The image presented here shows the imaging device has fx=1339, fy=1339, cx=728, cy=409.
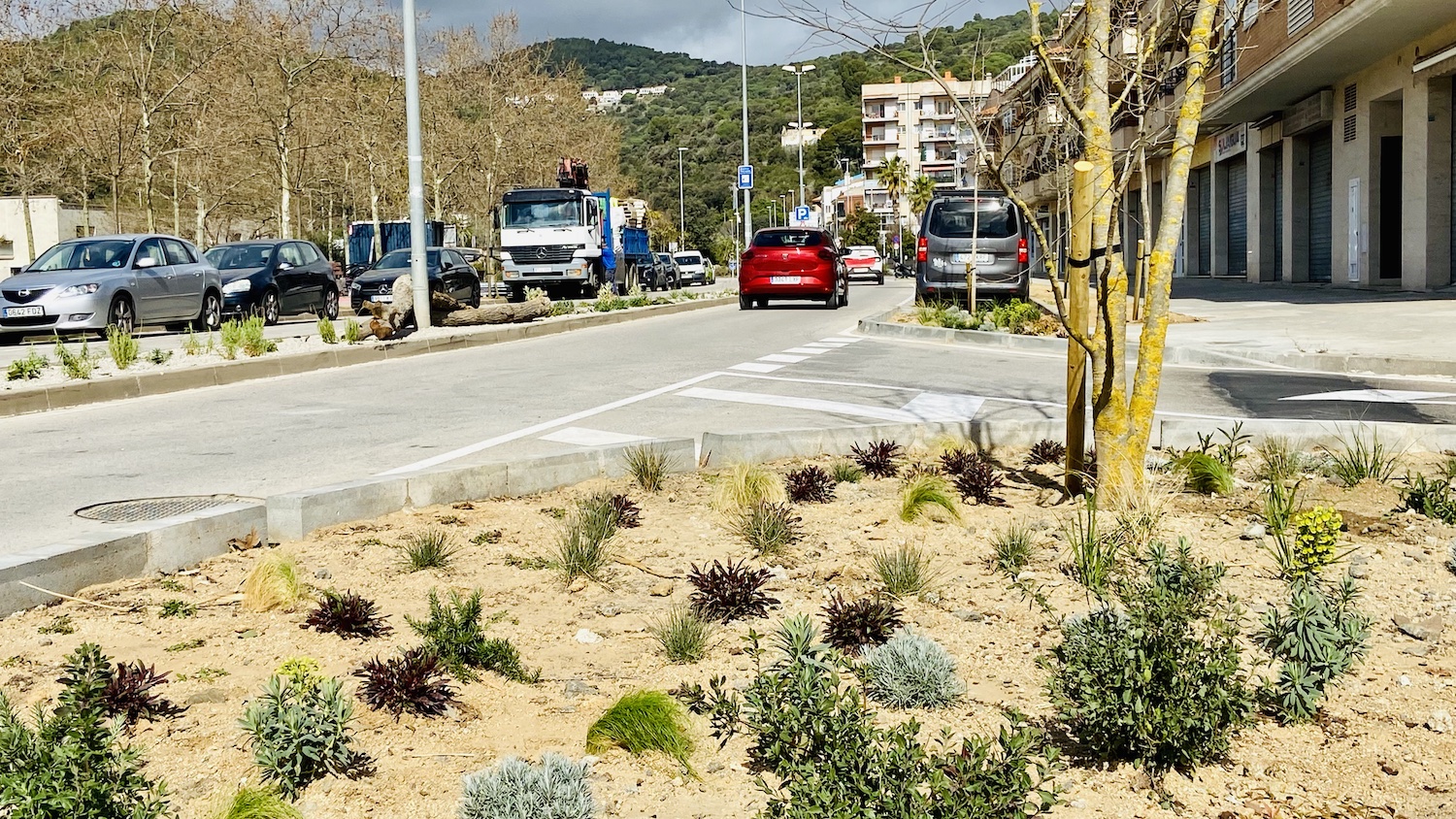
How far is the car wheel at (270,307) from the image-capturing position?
25.2 meters

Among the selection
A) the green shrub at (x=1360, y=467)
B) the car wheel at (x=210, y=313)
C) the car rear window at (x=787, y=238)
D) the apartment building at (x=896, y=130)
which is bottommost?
the green shrub at (x=1360, y=467)

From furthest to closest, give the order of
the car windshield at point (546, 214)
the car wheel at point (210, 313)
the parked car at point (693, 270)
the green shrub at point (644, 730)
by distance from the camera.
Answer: the parked car at point (693, 270), the car windshield at point (546, 214), the car wheel at point (210, 313), the green shrub at point (644, 730)

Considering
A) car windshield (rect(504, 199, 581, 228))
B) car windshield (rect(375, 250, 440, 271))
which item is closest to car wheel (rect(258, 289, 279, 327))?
car windshield (rect(375, 250, 440, 271))

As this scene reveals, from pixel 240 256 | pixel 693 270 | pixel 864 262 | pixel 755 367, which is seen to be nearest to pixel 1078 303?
pixel 755 367

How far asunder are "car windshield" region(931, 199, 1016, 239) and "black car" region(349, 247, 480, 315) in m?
10.3

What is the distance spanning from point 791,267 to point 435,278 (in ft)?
23.9

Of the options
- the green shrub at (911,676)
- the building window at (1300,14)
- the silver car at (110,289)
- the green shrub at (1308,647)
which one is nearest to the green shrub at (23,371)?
the silver car at (110,289)

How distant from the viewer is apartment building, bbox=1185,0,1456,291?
23.9m

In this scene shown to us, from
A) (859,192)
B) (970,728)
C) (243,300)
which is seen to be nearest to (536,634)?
(970,728)

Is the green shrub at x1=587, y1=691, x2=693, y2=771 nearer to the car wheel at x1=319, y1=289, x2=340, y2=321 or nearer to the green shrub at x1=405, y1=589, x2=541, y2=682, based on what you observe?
the green shrub at x1=405, y1=589, x2=541, y2=682

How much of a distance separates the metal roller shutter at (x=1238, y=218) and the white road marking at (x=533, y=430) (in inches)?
1206

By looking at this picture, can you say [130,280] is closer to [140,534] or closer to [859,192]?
[140,534]

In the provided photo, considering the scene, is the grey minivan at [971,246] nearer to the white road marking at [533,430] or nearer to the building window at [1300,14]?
the building window at [1300,14]

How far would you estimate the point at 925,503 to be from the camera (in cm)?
579
